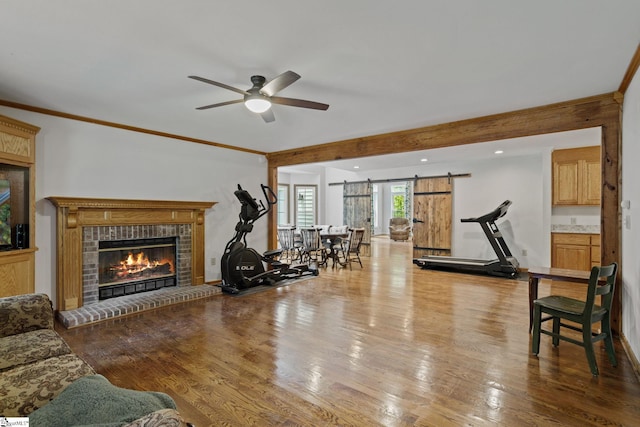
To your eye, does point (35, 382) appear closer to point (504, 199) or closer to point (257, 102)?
point (257, 102)

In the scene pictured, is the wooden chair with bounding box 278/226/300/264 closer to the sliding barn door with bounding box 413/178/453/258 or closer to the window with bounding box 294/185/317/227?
the window with bounding box 294/185/317/227

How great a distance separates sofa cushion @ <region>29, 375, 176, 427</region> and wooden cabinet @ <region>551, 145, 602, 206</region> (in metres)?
7.03

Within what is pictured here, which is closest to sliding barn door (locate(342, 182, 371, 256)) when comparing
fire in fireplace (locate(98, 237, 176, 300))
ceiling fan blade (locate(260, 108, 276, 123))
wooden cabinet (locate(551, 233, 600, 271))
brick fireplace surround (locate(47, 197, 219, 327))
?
wooden cabinet (locate(551, 233, 600, 271))

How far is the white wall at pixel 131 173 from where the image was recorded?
3.71 metres

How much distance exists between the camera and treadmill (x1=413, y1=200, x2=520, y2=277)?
600 centimetres

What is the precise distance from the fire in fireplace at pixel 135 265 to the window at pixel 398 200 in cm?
1117

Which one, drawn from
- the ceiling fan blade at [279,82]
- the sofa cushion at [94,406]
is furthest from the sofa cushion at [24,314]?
the ceiling fan blade at [279,82]

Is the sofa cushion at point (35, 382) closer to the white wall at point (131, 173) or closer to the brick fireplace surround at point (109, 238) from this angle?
the brick fireplace surround at point (109, 238)

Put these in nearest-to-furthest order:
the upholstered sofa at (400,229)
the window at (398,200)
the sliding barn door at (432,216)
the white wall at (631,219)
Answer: the white wall at (631,219), the sliding barn door at (432,216), the upholstered sofa at (400,229), the window at (398,200)

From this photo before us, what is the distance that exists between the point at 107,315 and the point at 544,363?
4436mm

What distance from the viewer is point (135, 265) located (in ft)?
15.1

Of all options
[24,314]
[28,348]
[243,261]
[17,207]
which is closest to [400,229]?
[243,261]

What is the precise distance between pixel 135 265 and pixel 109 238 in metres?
0.59

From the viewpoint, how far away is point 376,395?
2.15 m
